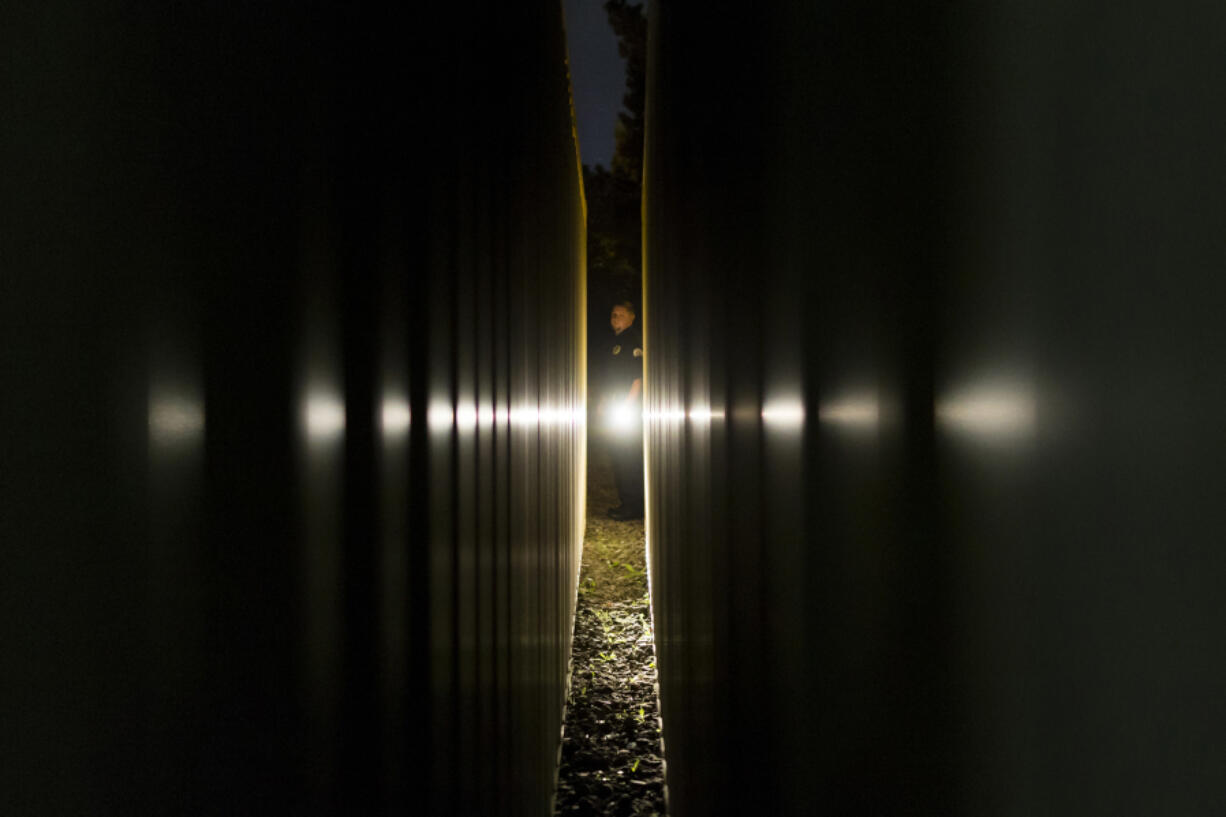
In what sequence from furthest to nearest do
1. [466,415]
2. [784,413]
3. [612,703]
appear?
[612,703], [466,415], [784,413]

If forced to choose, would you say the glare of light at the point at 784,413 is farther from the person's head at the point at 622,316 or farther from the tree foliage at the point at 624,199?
the tree foliage at the point at 624,199

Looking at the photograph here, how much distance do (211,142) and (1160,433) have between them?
0.74m

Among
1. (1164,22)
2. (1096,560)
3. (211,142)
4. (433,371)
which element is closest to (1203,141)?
(1164,22)

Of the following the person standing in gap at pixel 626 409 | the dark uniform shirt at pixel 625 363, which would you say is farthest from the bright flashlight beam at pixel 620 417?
the dark uniform shirt at pixel 625 363

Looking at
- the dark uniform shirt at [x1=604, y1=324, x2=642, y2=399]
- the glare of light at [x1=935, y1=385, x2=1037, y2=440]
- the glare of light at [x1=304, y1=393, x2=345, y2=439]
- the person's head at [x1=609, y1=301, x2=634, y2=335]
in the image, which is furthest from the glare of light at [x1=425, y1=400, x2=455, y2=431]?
the dark uniform shirt at [x1=604, y1=324, x2=642, y2=399]

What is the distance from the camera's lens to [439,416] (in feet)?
4.87

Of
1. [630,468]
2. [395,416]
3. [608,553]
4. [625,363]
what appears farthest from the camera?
[625,363]

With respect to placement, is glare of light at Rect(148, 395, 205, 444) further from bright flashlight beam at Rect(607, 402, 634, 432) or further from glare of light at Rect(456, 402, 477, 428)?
bright flashlight beam at Rect(607, 402, 634, 432)

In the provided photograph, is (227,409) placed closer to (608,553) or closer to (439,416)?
(439,416)

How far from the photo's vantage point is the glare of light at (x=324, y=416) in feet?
2.86

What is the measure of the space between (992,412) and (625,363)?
13.5m

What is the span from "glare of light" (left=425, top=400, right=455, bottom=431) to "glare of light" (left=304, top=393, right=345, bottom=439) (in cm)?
41

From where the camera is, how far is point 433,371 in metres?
1.44

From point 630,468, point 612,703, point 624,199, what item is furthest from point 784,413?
point 624,199
